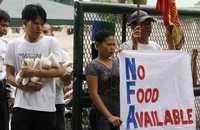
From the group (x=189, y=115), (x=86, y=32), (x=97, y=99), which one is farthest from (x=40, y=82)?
(x=189, y=115)

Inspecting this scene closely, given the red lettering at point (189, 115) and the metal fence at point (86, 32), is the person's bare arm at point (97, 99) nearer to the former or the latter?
the metal fence at point (86, 32)

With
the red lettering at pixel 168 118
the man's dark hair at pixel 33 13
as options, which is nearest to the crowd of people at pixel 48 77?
the man's dark hair at pixel 33 13

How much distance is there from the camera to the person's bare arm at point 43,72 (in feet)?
14.6

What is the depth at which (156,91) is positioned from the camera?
483 cm

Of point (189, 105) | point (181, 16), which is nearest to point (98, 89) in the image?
point (189, 105)

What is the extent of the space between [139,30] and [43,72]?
1.01 m

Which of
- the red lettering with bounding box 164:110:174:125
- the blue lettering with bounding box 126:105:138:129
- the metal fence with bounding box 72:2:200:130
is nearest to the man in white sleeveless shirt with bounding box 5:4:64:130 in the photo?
the metal fence with bounding box 72:2:200:130

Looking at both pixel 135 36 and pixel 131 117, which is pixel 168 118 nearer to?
pixel 131 117

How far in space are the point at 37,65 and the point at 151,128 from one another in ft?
3.86

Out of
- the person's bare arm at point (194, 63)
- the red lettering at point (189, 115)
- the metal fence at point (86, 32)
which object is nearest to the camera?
the metal fence at point (86, 32)

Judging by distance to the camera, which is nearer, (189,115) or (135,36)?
(135,36)

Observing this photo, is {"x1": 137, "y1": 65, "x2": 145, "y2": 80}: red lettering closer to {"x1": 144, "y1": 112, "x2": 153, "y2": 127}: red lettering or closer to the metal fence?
{"x1": 144, "y1": 112, "x2": 153, "y2": 127}: red lettering

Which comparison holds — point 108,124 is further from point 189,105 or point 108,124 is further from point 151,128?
point 189,105

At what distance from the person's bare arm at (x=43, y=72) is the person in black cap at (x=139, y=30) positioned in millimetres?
616
